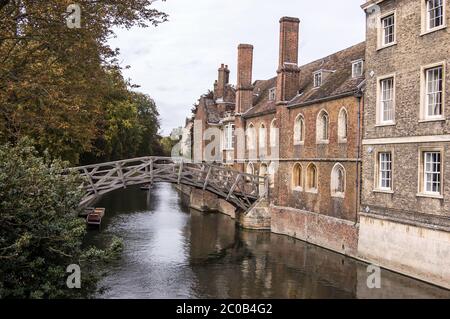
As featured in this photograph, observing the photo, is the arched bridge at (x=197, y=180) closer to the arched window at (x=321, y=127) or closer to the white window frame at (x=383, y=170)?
the arched window at (x=321, y=127)

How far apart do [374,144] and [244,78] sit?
1440 centimetres

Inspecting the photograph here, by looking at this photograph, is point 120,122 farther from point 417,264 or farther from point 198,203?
point 417,264

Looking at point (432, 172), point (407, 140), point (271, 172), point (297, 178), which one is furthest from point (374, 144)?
point (271, 172)

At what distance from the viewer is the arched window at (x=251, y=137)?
28.7 metres

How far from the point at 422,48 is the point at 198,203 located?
23107 mm

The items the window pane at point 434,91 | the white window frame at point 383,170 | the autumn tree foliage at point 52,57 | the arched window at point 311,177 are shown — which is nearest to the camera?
the autumn tree foliage at point 52,57

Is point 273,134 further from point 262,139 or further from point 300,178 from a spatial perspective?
point 300,178

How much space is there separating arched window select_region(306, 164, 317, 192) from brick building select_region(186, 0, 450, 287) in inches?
1.9

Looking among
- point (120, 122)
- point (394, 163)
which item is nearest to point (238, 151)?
point (120, 122)


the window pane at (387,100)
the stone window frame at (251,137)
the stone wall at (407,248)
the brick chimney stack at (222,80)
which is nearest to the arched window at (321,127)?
the window pane at (387,100)

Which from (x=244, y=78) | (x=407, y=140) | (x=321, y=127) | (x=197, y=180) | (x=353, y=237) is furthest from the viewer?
(x=244, y=78)

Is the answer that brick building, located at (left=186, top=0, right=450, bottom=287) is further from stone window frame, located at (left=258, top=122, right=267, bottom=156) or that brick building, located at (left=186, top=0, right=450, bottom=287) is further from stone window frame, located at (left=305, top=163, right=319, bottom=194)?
stone window frame, located at (left=258, top=122, right=267, bottom=156)

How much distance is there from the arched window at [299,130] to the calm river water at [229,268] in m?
4.97

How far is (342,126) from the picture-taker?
63.9ft
